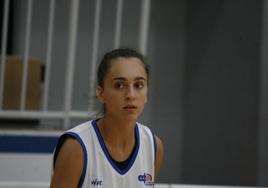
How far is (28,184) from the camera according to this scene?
6.27 feet

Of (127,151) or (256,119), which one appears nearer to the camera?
(127,151)

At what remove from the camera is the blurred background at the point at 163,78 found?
2971 mm

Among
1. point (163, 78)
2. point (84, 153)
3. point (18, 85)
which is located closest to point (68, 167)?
point (84, 153)

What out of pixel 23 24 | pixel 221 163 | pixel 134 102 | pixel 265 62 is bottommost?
pixel 221 163

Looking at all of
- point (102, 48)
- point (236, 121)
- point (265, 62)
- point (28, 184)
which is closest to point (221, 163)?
point (236, 121)

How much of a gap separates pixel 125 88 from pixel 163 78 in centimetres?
347

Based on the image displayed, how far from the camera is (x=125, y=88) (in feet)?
4.48

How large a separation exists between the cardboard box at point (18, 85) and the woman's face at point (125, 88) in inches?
72.5

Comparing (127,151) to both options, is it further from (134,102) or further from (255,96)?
(255,96)

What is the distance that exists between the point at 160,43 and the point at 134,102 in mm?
3500

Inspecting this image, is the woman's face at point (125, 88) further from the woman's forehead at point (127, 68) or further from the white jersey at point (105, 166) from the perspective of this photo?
the white jersey at point (105, 166)

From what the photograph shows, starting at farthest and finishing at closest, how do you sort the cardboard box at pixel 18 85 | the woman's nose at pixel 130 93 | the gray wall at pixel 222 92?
1. the gray wall at pixel 222 92
2. the cardboard box at pixel 18 85
3. the woman's nose at pixel 130 93

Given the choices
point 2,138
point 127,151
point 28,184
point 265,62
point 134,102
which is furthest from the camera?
point 265,62

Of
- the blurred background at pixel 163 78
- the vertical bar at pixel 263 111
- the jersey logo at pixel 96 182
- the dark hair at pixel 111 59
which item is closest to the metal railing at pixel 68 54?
the blurred background at pixel 163 78
